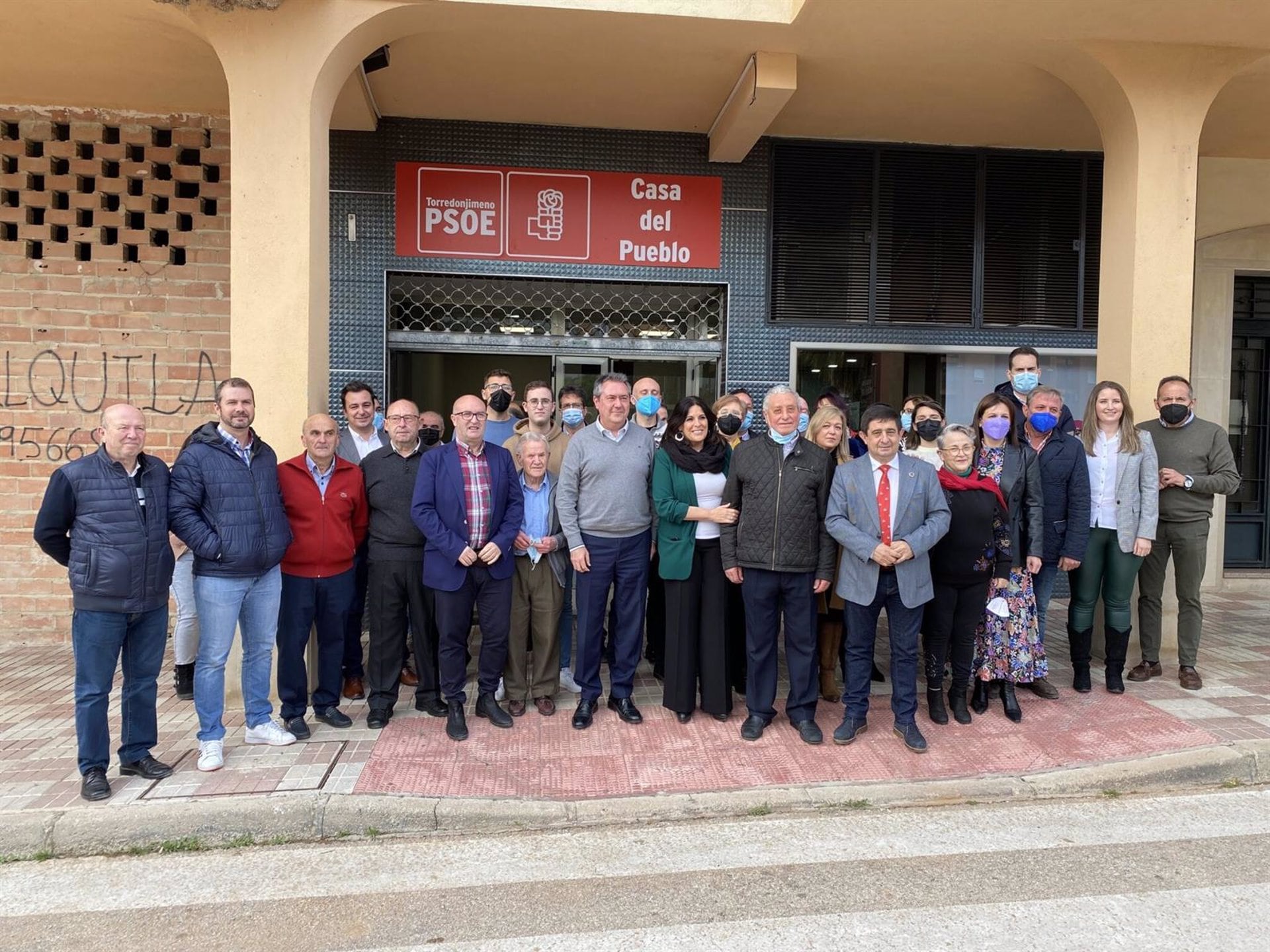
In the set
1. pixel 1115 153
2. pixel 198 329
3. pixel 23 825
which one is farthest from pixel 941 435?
pixel 198 329

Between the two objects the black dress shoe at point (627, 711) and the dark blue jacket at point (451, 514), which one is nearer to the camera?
the dark blue jacket at point (451, 514)

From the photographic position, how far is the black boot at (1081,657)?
5543 mm

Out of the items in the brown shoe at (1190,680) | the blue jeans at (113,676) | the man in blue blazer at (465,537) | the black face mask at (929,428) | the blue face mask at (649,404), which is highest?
the blue face mask at (649,404)

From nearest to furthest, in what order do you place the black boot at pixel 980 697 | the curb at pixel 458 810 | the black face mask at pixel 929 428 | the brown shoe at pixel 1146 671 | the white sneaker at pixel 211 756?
the curb at pixel 458 810 → the white sneaker at pixel 211 756 → the black boot at pixel 980 697 → the black face mask at pixel 929 428 → the brown shoe at pixel 1146 671

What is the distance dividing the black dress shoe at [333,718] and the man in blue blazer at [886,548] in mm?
2792

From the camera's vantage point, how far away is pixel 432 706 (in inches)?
199

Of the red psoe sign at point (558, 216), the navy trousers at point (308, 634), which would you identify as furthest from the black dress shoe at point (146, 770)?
the red psoe sign at point (558, 216)

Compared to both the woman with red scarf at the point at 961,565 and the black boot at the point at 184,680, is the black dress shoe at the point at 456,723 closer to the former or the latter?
the black boot at the point at 184,680

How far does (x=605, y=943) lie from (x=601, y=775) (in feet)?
4.34

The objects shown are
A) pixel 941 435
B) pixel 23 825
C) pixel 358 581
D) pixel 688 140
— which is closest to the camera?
pixel 23 825

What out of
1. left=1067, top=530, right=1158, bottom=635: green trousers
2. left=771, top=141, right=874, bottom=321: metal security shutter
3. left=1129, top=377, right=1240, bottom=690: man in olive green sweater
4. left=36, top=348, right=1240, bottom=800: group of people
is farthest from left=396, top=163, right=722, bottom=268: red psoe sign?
left=1067, top=530, right=1158, bottom=635: green trousers

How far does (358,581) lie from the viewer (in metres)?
5.27

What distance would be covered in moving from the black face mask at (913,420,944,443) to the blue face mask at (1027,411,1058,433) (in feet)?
1.76

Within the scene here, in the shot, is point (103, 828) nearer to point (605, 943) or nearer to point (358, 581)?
point (358, 581)
